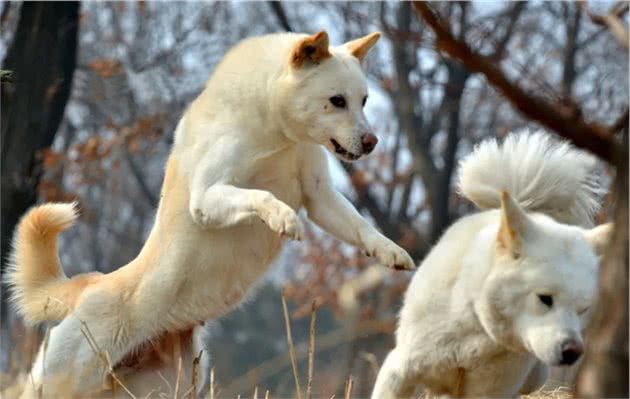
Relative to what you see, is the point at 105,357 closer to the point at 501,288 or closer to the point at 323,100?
the point at 323,100

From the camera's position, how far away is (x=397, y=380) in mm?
4770

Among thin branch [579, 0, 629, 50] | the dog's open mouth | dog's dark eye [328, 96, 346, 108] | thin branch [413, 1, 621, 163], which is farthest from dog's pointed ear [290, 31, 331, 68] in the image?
thin branch [413, 1, 621, 163]

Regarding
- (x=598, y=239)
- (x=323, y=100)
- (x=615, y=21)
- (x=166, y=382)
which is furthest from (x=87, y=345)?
(x=615, y=21)

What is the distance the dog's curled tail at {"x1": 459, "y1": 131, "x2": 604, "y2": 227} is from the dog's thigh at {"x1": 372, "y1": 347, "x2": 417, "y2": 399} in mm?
915

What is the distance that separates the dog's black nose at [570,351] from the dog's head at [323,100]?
1153 mm

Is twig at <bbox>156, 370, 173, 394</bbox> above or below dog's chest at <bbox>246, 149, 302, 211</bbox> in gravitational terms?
below

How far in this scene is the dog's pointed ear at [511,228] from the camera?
4.46m

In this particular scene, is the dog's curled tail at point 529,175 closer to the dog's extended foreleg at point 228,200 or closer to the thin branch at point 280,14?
the dog's extended foreleg at point 228,200

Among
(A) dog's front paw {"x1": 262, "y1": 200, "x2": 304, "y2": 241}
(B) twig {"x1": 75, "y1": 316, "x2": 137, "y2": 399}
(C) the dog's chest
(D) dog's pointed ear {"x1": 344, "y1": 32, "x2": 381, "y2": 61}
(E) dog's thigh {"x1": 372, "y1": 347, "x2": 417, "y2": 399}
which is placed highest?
(D) dog's pointed ear {"x1": 344, "y1": 32, "x2": 381, "y2": 61}

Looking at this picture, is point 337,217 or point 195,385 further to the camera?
point 337,217

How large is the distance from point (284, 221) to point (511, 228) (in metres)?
0.86

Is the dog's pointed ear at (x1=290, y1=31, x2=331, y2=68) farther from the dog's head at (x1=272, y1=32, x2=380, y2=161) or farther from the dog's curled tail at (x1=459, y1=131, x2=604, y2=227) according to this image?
the dog's curled tail at (x1=459, y1=131, x2=604, y2=227)

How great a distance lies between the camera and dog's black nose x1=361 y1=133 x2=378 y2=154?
480 centimetres

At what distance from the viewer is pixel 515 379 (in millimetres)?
4793
